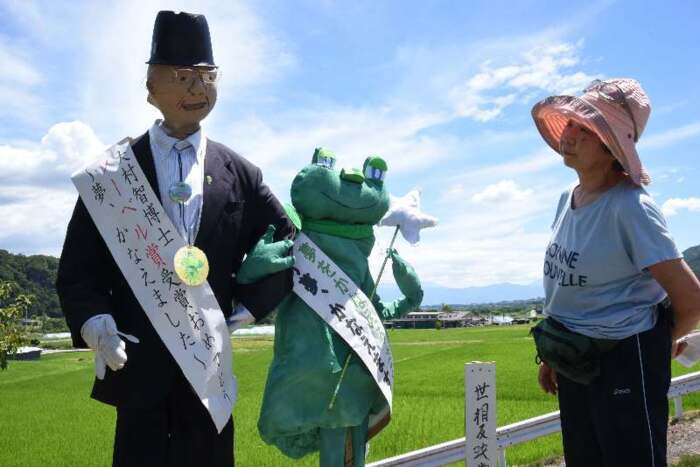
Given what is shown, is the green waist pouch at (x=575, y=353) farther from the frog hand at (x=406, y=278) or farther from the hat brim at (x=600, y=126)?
the frog hand at (x=406, y=278)

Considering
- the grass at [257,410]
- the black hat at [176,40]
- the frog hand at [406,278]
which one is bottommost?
the grass at [257,410]

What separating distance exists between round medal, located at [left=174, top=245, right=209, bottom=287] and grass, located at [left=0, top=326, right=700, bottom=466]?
135 inches

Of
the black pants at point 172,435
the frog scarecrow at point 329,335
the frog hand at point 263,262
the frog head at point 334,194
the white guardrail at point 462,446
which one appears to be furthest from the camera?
the white guardrail at point 462,446

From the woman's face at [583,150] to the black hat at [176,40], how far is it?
1586 mm

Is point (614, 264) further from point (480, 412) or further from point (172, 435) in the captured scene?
point (172, 435)

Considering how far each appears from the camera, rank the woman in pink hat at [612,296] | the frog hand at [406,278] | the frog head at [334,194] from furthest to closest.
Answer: the frog hand at [406,278] → the frog head at [334,194] → the woman in pink hat at [612,296]

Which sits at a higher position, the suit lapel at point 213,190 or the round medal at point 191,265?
the suit lapel at point 213,190

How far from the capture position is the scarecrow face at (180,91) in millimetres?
2627

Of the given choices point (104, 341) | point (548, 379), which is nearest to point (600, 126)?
point (548, 379)

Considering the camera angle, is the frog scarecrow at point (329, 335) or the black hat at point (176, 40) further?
the frog scarecrow at point (329, 335)

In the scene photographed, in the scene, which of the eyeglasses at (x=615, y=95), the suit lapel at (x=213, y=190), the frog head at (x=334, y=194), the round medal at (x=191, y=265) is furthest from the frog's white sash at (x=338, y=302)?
the eyeglasses at (x=615, y=95)

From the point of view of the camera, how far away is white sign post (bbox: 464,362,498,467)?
3.88 m

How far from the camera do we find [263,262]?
2717 mm

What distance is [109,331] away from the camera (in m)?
2.30
